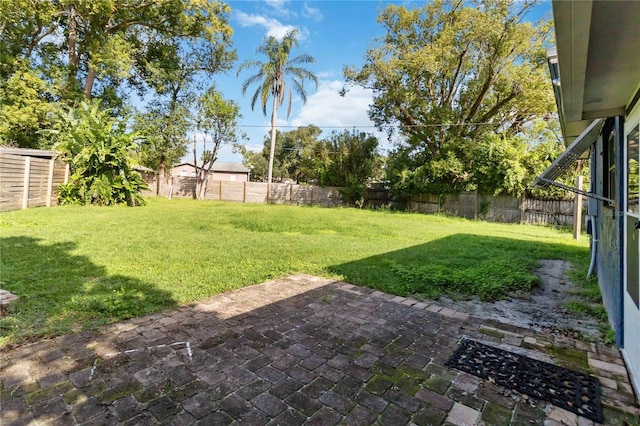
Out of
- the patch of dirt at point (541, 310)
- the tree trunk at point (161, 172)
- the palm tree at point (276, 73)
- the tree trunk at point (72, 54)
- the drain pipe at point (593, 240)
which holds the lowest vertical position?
the patch of dirt at point (541, 310)

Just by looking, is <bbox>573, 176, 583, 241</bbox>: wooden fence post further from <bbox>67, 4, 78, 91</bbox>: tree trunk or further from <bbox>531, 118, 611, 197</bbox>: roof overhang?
<bbox>67, 4, 78, 91</bbox>: tree trunk

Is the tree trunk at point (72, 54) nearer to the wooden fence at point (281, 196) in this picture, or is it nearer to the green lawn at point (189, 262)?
the wooden fence at point (281, 196)

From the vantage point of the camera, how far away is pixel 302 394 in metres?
2.01

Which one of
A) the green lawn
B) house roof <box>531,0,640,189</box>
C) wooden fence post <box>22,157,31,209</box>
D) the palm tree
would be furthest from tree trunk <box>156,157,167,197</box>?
house roof <box>531,0,640,189</box>

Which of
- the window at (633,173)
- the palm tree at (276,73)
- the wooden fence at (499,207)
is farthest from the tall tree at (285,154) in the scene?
the window at (633,173)

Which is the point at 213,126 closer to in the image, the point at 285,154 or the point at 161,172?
the point at 161,172

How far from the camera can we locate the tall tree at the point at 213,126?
789 inches

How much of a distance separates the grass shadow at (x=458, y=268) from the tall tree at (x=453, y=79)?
8.96 meters

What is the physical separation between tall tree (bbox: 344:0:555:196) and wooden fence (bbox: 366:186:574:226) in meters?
0.68

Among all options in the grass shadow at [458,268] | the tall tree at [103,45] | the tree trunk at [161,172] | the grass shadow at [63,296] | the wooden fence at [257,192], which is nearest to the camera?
the grass shadow at [63,296]

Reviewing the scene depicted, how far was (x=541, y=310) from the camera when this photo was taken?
3.73 m

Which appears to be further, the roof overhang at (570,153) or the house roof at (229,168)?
the house roof at (229,168)

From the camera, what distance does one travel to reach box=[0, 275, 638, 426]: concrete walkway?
71.7 inches

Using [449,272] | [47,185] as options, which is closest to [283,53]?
[47,185]
